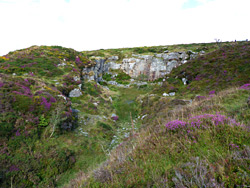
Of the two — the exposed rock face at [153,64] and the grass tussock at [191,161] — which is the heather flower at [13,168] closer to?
the grass tussock at [191,161]

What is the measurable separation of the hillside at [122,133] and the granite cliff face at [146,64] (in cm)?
1870

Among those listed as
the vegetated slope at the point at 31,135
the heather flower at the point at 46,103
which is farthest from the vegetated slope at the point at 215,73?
the heather flower at the point at 46,103

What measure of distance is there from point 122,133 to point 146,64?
38.5m

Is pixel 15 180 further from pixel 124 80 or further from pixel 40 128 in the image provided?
pixel 124 80

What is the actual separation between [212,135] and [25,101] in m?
14.2

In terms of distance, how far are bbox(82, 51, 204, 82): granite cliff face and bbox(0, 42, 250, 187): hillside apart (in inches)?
736

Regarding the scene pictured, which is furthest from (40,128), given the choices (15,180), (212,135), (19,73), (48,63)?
(48,63)

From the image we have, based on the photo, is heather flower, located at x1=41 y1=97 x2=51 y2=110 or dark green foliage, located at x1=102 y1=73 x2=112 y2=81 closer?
heather flower, located at x1=41 y1=97 x2=51 y2=110

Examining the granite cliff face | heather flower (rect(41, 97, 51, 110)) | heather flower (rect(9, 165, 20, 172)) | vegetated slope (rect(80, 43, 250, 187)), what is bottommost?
heather flower (rect(9, 165, 20, 172))

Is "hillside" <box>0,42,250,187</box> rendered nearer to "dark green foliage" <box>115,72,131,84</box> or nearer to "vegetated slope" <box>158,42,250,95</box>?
"vegetated slope" <box>158,42,250,95</box>

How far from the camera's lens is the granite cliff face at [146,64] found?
4347cm

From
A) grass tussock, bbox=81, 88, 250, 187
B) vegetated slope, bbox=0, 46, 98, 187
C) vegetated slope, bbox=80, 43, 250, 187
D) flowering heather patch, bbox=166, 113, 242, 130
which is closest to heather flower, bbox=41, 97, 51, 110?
vegetated slope, bbox=0, 46, 98, 187

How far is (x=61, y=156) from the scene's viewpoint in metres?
9.06

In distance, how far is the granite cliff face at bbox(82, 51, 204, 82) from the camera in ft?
143
